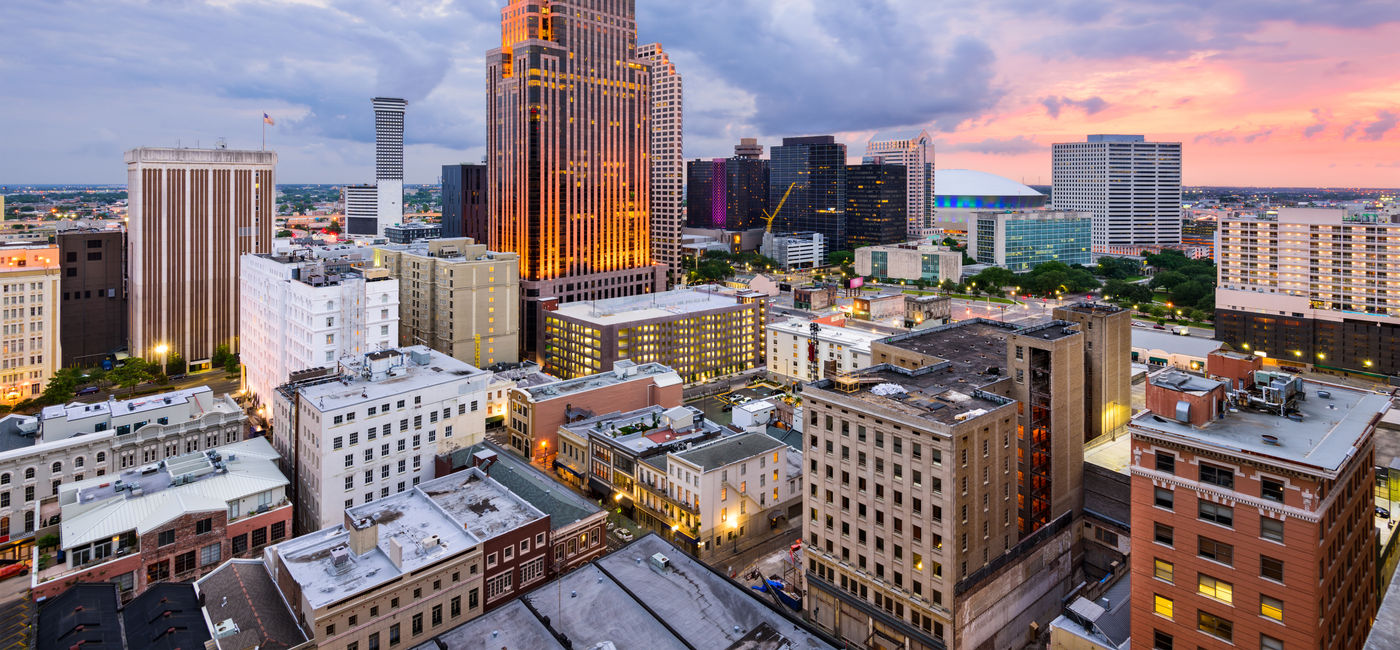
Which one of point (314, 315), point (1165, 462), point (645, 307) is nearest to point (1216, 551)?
point (1165, 462)

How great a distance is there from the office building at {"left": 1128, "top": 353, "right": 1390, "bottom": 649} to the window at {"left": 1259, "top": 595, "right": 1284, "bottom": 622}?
40 mm

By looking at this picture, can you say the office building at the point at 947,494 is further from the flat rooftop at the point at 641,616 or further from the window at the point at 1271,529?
the window at the point at 1271,529

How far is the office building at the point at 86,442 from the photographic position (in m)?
72.7

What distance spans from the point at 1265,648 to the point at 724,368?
12197cm

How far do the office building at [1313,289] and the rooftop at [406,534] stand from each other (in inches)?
5672

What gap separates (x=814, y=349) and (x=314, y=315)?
264 ft

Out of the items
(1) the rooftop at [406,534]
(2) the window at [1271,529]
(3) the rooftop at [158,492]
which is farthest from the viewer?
(3) the rooftop at [158,492]

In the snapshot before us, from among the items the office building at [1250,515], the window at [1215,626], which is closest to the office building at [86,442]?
the office building at [1250,515]

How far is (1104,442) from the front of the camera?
77.6 m

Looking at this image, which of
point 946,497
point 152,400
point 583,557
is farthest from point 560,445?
point 946,497

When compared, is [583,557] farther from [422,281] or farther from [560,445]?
[422,281]

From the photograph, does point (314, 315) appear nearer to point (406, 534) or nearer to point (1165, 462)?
point (406, 534)

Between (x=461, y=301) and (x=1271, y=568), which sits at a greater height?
(x=461, y=301)

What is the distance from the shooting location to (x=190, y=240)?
142 metres
